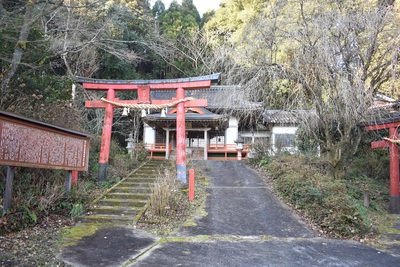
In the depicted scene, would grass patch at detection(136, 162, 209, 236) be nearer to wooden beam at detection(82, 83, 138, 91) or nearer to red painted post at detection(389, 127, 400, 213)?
wooden beam at detection(82, 83, 138, 91)

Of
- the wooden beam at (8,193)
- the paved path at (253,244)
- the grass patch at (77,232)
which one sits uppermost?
the wooden beam at (8,193)

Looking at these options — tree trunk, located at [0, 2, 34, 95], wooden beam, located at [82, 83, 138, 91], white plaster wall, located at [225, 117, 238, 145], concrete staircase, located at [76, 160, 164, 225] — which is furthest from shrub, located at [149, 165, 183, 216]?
white plaster wall, located at [225, 117, 238, 145]

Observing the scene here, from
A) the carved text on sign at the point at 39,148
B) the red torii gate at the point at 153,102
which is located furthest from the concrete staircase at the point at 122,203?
the carved text on sign at the point at 39,148

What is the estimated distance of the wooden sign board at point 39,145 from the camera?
205 inches

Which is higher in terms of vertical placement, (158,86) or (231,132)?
(158,86)

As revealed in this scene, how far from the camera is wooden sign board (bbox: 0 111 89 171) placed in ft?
17.1

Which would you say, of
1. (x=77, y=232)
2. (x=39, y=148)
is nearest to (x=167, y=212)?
(x=77, y=232)

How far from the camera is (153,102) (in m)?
11.0

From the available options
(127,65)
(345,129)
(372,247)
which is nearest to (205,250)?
(372,247)

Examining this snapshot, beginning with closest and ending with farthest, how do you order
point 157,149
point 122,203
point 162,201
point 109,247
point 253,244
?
point 109,247 → point 253,244 → point 162,201 → point 122,203 → point 157,149

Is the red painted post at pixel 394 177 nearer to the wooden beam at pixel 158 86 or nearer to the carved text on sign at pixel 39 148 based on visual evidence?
the wooden beam at pixel 158 86

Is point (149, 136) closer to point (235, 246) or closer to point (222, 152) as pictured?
point (222, 152)

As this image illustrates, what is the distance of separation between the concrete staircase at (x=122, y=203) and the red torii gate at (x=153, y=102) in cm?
111

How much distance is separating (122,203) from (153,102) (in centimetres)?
416
